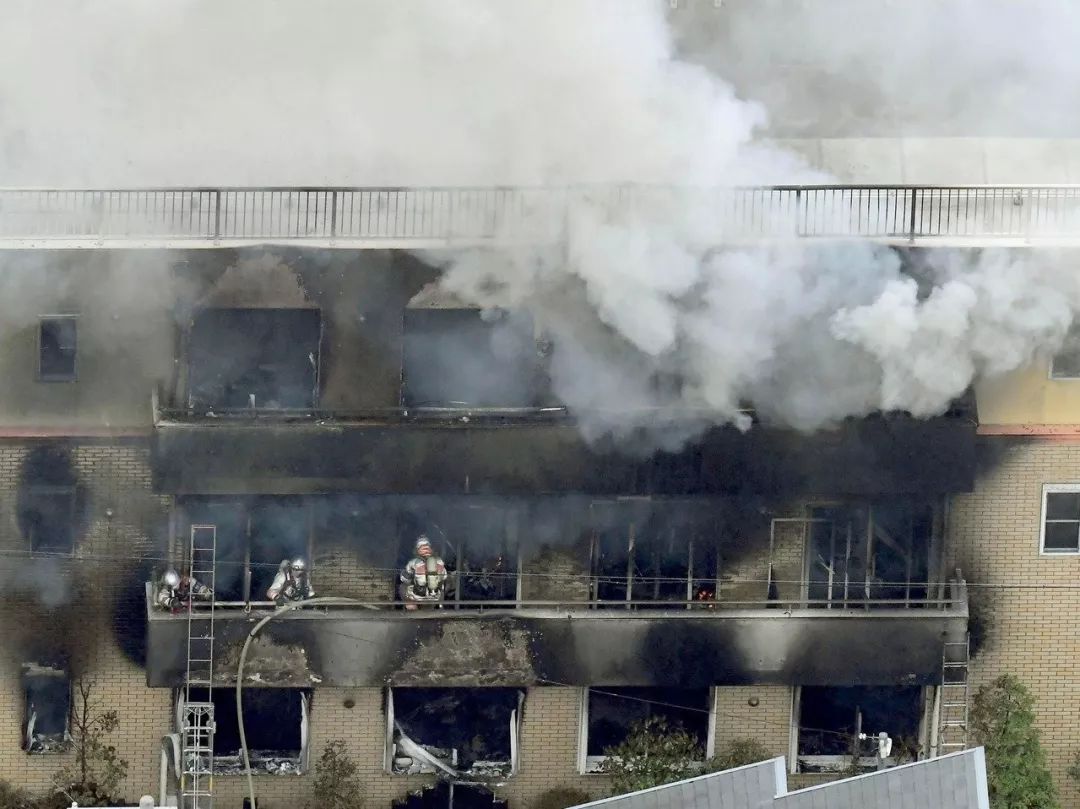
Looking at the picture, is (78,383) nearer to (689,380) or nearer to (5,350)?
(5,350)

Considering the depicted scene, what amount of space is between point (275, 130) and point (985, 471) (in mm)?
8021

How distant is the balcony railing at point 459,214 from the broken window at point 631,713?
16.4 ft

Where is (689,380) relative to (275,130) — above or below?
below

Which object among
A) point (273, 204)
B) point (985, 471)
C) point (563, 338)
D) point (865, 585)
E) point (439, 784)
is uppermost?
point (273, 204)

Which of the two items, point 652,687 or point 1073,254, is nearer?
point 1073,254

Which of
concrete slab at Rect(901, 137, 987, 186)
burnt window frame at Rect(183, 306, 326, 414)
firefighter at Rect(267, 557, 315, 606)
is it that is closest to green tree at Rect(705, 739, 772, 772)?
firefighter at Rect(267, 557, 315, 606)

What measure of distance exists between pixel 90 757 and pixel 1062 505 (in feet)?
34.2

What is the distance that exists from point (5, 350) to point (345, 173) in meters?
3.86

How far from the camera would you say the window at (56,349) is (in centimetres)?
1958

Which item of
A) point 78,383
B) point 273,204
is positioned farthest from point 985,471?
point 78,383

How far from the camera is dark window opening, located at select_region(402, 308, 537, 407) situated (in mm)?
19531

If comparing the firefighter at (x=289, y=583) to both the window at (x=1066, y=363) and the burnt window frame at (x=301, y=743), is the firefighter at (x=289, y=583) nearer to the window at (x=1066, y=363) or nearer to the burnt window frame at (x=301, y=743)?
the burnt window frame at (x=301, y=743)

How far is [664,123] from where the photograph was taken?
18297 mm

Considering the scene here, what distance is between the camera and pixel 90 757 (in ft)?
66.3
